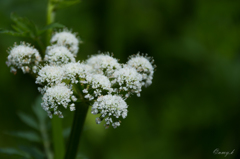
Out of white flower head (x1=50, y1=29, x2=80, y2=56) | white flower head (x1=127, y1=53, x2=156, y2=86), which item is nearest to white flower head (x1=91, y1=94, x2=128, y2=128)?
white flower head (x1=127, y1=53, x2=156, y2=86)

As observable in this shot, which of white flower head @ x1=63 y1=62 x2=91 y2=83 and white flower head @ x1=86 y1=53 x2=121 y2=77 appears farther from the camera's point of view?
white flower head @ x1=86 y1=53 x2=121 y2=77

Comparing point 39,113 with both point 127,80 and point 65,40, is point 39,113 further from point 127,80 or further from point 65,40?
point 127,80

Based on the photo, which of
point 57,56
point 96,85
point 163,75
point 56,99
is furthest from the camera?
point 163,75

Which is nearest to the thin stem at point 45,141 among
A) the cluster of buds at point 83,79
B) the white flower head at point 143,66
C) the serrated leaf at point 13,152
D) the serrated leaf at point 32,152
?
the serrated leaf at point 32,152

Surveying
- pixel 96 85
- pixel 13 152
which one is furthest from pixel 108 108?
pixel 13 152

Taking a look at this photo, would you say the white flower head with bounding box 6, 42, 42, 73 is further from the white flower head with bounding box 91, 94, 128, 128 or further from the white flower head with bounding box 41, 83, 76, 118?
the white flower head with bounding box 91, 94, 128, 128

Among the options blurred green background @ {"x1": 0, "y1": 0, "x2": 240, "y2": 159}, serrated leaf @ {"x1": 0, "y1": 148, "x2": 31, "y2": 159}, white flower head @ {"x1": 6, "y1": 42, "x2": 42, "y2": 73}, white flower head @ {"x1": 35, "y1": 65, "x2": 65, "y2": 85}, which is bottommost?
serrated leaf @ {"x1": 0, "y1": 148, "x2": 31, "y2": 159}
